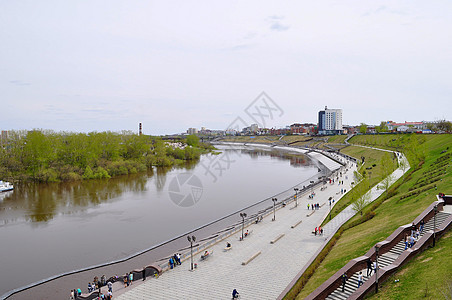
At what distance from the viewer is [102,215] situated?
31750 millimetres

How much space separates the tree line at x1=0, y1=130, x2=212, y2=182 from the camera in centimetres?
5241

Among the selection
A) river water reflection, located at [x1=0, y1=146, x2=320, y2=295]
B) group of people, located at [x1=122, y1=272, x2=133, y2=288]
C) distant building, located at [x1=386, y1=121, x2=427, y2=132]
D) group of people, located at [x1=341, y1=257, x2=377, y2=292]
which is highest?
distant building, located at [x1=386, y1=121, x2=427, y2=132]

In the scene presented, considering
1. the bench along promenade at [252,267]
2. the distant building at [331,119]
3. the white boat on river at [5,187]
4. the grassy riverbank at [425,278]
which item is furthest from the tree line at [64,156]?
the distant building at [331,119]

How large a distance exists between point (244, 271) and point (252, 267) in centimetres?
70

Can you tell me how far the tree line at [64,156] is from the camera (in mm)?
52406

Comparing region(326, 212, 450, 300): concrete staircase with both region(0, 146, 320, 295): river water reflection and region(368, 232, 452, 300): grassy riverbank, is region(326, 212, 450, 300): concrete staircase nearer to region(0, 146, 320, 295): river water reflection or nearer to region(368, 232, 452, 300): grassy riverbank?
region(368, 232, 452, 300): grassy riverbank

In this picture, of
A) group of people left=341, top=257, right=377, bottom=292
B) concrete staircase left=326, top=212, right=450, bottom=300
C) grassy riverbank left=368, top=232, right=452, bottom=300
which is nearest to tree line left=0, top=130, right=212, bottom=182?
concrete staircase left=326, top=212, right=450, bottom=300

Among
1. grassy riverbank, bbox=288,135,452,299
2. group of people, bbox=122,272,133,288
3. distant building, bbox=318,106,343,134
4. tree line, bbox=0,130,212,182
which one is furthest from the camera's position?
distant building, bbox=318,106,343,134

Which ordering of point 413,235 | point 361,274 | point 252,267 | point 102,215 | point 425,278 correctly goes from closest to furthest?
point 425,278 → point 361,274 → point 413,235 → point 252,267 → point 102,215

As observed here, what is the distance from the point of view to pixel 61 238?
25328 mm

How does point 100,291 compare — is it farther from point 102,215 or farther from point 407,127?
point 407,127

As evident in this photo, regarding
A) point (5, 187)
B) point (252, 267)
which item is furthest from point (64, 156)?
point (252, 267)

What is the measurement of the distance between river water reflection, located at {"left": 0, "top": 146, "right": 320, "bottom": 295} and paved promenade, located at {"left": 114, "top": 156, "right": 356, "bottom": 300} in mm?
6795

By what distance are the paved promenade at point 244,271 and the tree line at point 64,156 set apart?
42414 mm
